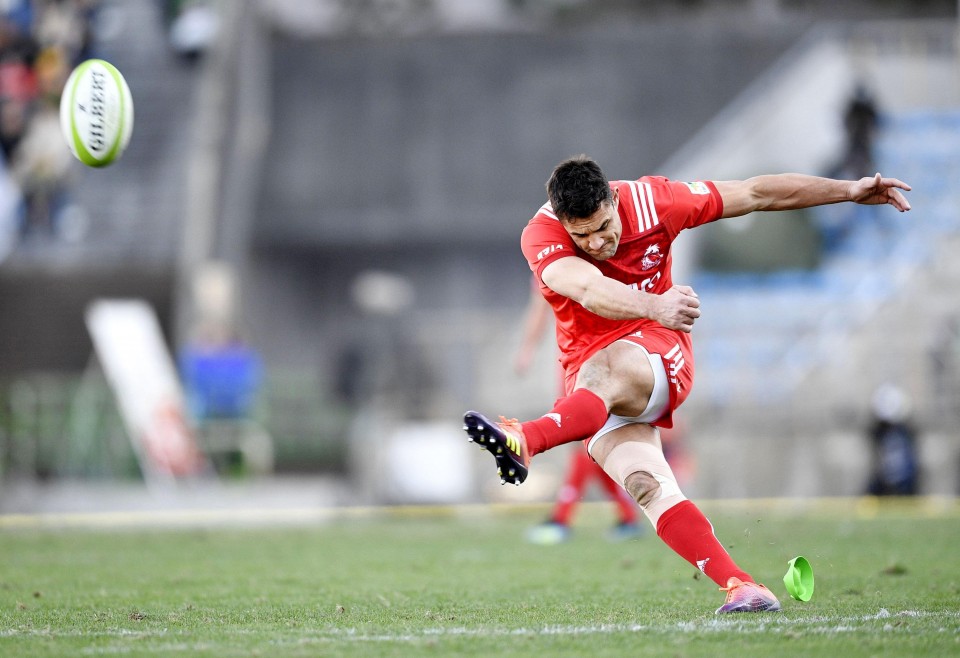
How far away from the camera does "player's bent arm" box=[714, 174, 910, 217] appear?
6.01 metres

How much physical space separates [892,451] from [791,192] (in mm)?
11665

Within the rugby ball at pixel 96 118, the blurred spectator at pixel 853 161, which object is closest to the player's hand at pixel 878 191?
the rugby ball at pixel 96 118

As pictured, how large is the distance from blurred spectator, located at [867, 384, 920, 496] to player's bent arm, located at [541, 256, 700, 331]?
39.6ft

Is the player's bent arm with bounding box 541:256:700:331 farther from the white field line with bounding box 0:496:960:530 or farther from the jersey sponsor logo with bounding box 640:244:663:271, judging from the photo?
the white field line with bounding box 0:496:960:530

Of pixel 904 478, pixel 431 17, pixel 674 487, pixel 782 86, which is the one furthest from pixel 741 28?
pixel 674 487

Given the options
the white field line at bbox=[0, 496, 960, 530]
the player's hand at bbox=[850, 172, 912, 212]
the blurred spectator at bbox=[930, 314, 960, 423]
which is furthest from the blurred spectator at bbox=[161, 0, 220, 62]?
the player's hand at bbox=[850, 172, 912, 212]

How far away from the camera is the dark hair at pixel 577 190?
5.60 metres

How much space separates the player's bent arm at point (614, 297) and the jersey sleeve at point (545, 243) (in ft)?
0.19

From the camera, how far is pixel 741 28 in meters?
26.7

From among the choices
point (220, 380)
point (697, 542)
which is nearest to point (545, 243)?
point (697, 542)

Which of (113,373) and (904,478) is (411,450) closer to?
(113,373)

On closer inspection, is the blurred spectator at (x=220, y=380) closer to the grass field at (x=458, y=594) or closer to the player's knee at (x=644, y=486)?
the grass field at (x=458, y=594)

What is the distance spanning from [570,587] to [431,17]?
23355 mm

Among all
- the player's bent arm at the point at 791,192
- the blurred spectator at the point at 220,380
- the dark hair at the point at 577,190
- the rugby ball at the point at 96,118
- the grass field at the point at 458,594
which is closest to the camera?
the grass field at the point at 458,594
